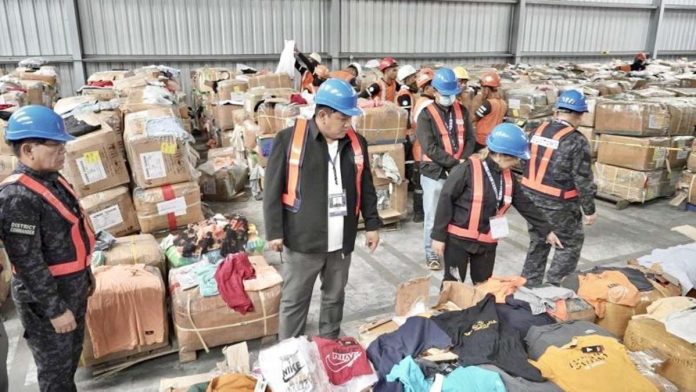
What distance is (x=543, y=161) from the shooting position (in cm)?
417

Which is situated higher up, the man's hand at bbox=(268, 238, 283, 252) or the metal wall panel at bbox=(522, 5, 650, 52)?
the metal wall panel at bbox=(522, 5, 650, 52)

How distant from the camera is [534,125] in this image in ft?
25.5

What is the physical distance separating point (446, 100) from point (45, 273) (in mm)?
3652

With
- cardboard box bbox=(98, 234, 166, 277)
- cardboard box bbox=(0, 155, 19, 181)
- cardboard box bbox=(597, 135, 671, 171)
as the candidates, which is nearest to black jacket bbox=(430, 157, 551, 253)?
cardboard box bbox=(98, 234, 166, 277)

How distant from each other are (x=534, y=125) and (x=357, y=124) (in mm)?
3551

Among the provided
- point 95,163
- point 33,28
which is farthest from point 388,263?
point 33,28

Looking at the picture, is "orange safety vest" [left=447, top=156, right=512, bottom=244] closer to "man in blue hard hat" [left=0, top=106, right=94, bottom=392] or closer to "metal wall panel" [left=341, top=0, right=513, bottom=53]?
"man in blue hard hat" [left=0, top=106, right=94, bottom=392]

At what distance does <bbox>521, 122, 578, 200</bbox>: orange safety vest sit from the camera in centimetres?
409

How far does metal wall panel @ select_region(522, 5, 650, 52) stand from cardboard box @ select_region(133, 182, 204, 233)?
48.0 ft

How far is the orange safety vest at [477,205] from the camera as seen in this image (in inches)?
134

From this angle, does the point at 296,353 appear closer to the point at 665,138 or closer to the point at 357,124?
the point at 357,124

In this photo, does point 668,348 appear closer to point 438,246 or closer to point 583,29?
point 438,246

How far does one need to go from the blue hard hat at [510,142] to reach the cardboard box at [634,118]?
455cm

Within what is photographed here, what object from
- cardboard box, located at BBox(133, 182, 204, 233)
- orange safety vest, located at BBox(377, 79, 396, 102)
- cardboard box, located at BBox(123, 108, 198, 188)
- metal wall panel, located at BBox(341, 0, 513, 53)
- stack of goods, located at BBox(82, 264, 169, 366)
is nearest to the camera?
stack of goods, located at BBox(82, 264, 169, 366)
